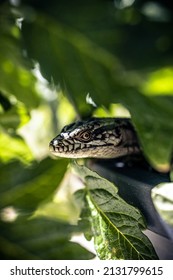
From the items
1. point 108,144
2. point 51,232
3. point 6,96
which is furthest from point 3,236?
point 108,144

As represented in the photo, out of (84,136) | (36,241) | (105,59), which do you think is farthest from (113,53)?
(84,136)

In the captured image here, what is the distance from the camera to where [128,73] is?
0.11m

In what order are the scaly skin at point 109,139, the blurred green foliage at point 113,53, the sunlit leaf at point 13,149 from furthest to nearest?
1. the scaly skin at point 109,139
2. the sunlit leaf at point 13,149
3. the blurred green foliage at point 113,53

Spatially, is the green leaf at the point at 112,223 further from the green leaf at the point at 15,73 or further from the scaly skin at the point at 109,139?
the scaly skin at the point at 109,139

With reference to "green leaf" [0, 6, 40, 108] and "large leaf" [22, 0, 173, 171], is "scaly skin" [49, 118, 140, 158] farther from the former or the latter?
"large leaf" [22, 0, 173, 171]

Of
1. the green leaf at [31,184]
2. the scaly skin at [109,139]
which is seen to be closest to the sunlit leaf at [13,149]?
the green leaf at [31,184]

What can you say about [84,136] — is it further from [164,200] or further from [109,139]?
[164,200]

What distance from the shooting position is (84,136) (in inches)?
23.7

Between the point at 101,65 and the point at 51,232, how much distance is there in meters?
0.11

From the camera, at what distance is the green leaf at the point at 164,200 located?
0.81 ft

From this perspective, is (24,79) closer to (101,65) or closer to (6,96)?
(6,96)

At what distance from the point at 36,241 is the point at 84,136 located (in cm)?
42

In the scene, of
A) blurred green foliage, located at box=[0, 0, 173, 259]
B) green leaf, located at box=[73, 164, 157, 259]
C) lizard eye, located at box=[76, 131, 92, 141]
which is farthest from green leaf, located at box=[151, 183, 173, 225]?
lizard eye, located at box=[76, 131, 92, 141]

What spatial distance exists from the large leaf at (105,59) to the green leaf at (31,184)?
0.27ft
